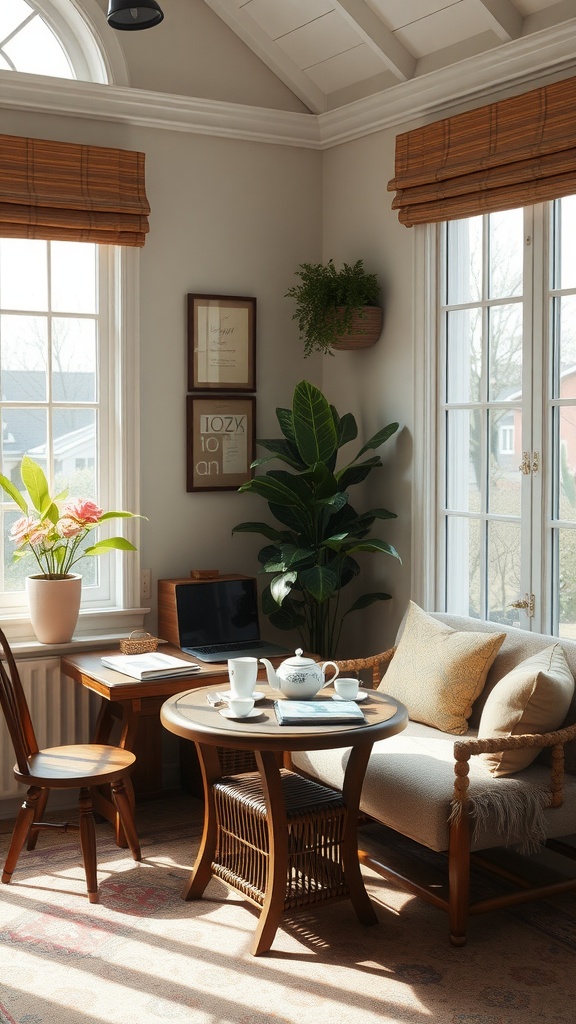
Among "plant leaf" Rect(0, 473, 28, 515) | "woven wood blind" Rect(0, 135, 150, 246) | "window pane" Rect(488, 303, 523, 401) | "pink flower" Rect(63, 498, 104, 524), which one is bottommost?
"pink flower" Rect(63, 498, 104, 524)

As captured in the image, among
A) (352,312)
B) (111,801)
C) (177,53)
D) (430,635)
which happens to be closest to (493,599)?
(430,635)

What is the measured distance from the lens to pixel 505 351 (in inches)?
151

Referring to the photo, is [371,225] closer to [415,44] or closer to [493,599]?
[415,44]

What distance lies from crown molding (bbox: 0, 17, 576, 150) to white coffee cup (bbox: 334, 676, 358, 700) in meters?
2.15

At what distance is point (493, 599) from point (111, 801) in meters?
1.63

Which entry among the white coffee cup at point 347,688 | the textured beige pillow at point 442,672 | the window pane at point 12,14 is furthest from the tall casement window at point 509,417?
the window pane at point 12,14

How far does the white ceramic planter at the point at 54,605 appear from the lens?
394cm

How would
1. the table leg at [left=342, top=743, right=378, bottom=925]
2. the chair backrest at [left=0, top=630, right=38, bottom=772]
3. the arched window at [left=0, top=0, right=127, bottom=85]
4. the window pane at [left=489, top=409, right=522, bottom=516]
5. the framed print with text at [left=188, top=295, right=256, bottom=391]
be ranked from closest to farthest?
the table leg at [left=342, top=743, right=378, bottom=925], the chair backrest at [left=0, top=630, right=38, bottom=772], the window pane at [left=489, top=409, right=522, bottom=516], the arched window at [left=0, top=0, right=127, bottom=85], the framed print with text at [left=188, top=295, right=256, bottom=391]

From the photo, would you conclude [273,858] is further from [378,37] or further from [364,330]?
[378,37]

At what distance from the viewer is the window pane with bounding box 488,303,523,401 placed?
12.4ft

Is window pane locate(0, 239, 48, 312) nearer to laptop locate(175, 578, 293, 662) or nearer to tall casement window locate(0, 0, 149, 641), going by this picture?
tall casement window locate(0, 0, 149, 641)

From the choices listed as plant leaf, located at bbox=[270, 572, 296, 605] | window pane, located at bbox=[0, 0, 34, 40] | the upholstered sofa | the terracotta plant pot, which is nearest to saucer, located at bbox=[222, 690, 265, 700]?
the upholstered sofa

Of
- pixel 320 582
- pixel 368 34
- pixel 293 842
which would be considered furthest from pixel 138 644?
pixel 368 34

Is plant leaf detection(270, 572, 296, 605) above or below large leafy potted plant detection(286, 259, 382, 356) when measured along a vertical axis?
below
